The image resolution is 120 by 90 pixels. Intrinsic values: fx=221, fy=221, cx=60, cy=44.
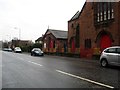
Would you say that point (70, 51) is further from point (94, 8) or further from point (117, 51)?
point (117, 51)

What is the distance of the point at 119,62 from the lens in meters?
15.4

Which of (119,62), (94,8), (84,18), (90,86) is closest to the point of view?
(90,86)

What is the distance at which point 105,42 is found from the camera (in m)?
29.4

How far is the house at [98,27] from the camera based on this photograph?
2736cm

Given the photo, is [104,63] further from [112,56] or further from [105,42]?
[105,42]

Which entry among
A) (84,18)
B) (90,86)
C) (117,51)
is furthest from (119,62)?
(84,18)

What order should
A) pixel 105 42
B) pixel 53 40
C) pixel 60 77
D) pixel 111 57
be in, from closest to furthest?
1. pixel 60 77
2. pixel 111 57
3. pixel 105 42
4. pixel 53 40

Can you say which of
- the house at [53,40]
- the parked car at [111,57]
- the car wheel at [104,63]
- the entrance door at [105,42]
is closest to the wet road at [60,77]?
the parked car at [111,57]

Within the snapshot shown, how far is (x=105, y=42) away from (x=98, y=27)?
2374mm

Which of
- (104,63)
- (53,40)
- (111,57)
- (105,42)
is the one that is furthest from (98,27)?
Result: (53,40)

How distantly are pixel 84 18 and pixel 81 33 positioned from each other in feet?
7.82

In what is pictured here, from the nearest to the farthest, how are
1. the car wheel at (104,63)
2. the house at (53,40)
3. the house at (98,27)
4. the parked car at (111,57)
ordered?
the parked car at (111,57), the car wheel at (104,63), the house at (98,27), the house at (53,40)

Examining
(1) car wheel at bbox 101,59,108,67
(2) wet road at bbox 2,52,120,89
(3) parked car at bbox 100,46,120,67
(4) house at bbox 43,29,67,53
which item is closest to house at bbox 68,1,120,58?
(1) car wheel at bbox 101,59,108,67

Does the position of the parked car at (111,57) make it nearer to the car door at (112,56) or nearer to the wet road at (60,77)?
the car door at (112,56)
